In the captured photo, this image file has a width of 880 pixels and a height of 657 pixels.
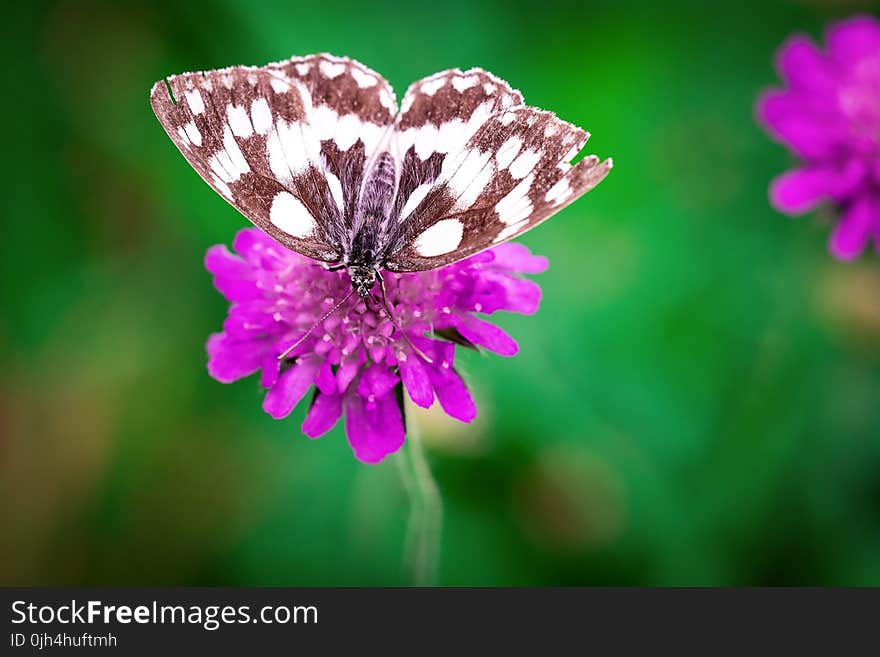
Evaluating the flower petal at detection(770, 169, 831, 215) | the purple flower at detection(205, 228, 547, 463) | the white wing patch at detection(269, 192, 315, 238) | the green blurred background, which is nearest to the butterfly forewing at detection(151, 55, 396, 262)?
the white wing patch at detection(269, 192, 315, 238)

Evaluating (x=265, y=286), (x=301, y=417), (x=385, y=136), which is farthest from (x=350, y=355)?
(x=301, y=417)

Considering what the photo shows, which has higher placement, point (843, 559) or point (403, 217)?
point (403, 217)

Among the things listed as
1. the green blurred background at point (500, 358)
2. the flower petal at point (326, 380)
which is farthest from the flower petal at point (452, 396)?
the green blurred background at point (500, 358)

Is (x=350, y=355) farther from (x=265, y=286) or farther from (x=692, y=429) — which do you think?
(x=692, y=429)

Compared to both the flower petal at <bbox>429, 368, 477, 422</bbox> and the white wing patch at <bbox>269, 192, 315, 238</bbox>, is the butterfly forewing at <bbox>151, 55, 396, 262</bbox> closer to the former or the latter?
the white wing patch at <bbox>269, 192, 315, 238</bbox>

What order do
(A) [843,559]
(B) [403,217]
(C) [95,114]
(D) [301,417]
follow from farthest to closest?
1. (C) [95,114]
2. (D) [301,417]
3. (A) [843,559]
4. (B) [403,217]

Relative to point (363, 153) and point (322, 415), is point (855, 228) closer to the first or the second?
point (363, 153)

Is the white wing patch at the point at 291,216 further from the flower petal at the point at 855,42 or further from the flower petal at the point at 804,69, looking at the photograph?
the flower petal at the point at 855,42
